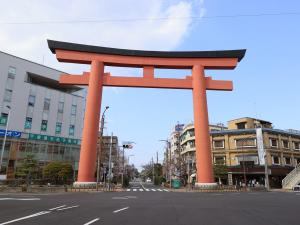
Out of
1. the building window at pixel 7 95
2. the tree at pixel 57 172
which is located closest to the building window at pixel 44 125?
the building window at pixel 7 95

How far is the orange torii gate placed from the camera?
27.6 meters

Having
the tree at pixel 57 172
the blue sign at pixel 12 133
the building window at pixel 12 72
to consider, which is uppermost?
the building window at pixel 12 72

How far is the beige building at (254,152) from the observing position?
154 ft

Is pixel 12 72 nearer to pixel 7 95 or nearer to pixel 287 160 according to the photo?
pixel 7 95

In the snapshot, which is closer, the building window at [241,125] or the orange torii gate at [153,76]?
the orange torii gate at [153,76]

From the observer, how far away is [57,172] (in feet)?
129

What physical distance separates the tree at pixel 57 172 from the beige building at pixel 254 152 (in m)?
26.4

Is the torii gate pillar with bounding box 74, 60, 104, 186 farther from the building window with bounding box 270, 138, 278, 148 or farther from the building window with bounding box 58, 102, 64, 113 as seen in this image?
the building window with bounding box 270, 138, 278, 148

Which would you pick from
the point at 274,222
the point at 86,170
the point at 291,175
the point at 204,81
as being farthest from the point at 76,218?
the point at 291,175

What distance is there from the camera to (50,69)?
4894 centimetres

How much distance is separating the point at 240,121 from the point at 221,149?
27.9ft

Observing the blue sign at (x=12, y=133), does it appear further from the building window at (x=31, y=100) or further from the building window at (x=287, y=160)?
the building window at (x=287, y=160)

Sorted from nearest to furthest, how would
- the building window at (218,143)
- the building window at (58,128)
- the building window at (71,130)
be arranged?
the building window at (58,128) → the building window at (71,130) → the building window at (218,143)

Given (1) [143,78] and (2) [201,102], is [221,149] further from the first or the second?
(1) [143,78]
